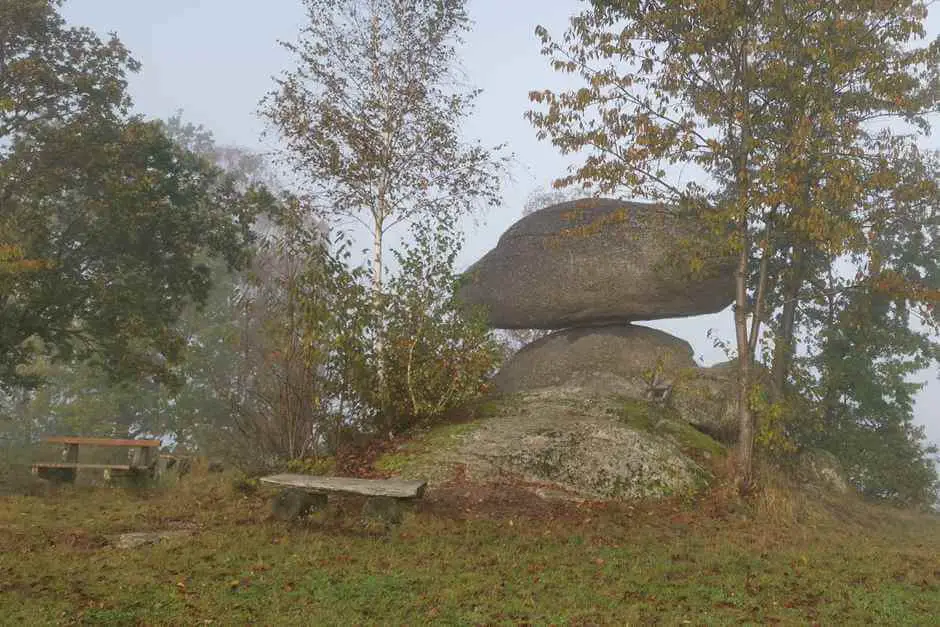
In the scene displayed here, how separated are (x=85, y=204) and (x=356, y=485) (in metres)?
11.8

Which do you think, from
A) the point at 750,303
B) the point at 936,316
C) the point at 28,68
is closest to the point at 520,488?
the point at 750,303

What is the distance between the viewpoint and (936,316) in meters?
20.6

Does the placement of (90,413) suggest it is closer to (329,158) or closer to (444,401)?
(329,158)

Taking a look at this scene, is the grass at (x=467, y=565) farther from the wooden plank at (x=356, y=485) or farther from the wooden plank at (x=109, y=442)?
the wooden plank at (x=109, y=442)

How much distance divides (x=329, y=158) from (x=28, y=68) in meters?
6.75

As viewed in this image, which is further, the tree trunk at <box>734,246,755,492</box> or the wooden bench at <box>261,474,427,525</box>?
the tree trunk at <box>734,246,755,492</box>

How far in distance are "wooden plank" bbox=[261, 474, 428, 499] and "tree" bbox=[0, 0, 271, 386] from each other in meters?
8.56

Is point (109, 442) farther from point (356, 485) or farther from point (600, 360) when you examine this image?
point (600, 360)

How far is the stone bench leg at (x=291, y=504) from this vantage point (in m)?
10.4

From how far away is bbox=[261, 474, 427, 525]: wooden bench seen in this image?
9.62 meters

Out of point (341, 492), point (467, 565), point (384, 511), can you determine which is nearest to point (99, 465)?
point (341, 492)

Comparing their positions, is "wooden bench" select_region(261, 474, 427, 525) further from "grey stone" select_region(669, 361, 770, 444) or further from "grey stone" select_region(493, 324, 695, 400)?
"grey stone" select_region(669, 361, 770, 444)

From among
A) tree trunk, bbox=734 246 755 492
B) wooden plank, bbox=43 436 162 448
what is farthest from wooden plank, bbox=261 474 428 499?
tree trunk, bbox=734 246 755 492

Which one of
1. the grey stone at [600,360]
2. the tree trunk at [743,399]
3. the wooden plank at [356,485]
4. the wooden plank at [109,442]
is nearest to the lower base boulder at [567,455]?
the tree trunk at [743,399]
